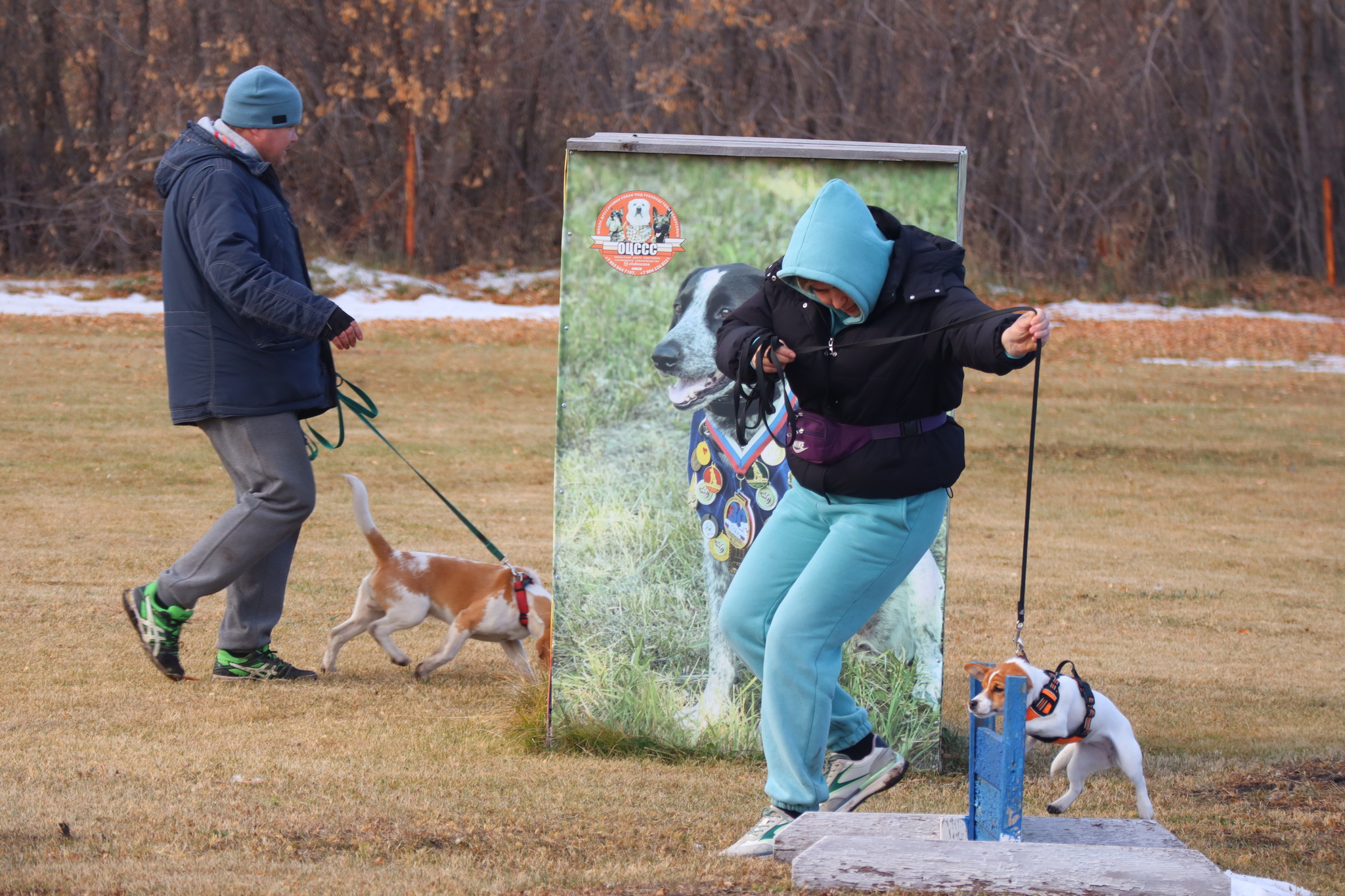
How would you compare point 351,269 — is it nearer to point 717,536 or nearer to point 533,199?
point 533,199

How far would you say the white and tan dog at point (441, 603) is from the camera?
578 cm

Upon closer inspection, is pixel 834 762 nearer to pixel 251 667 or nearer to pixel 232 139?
pixel 251 667

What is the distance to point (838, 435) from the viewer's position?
3.69 metres

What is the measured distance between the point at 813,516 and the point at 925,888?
1001 millimetres

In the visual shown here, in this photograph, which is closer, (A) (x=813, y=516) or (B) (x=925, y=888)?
(B) (x=925, y=888)

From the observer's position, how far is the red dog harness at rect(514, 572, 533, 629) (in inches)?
227

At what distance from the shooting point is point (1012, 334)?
130 inches

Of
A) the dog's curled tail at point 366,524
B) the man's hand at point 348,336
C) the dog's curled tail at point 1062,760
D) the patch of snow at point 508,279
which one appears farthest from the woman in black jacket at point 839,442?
the patch of snow at point 508,279

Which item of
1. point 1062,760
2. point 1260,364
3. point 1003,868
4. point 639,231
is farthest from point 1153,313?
point 1003,868

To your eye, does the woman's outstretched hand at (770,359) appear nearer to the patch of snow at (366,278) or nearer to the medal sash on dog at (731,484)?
the medal sash on dog at (731,484)

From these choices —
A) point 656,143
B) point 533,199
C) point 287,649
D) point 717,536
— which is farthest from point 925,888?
point 533,199

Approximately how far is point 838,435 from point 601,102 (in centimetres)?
2366

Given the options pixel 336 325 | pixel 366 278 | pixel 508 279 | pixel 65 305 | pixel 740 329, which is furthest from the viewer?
pixel 508 279

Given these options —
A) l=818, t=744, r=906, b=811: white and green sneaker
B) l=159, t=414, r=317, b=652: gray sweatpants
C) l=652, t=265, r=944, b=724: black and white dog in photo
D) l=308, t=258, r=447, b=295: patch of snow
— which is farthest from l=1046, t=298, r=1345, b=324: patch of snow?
l=818, t=744, r=906, b=811: white and green sneaker
